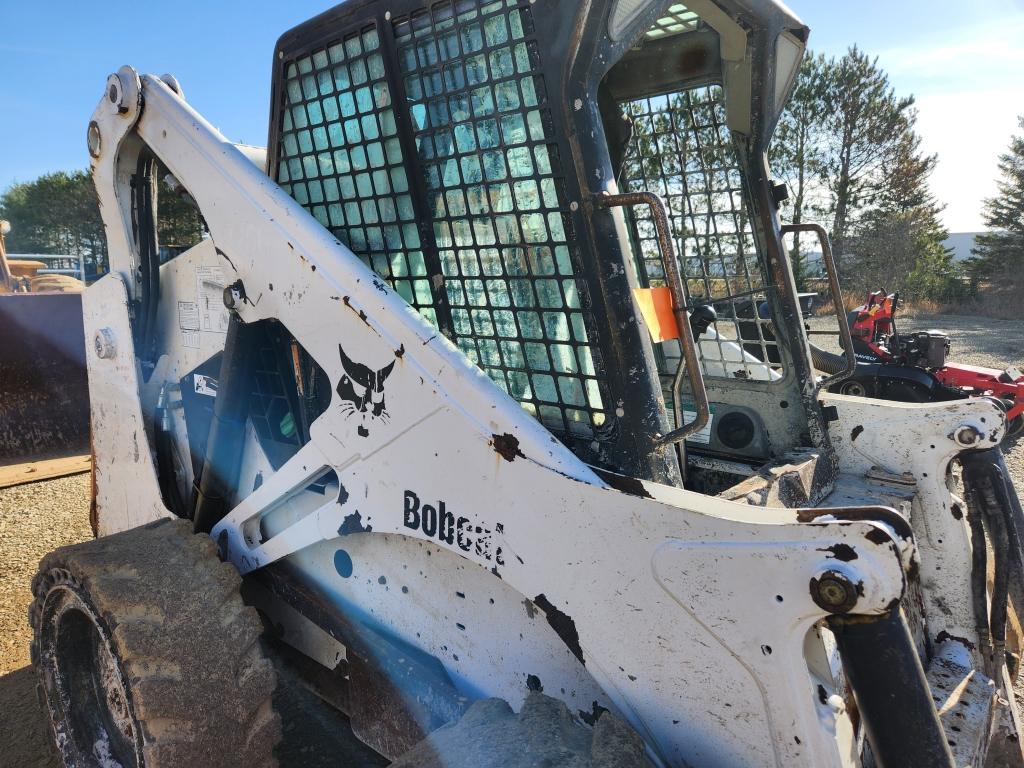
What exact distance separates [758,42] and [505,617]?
5.93ft

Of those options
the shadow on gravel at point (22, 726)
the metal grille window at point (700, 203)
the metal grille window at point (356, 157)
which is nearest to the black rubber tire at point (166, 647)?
the shadow on gravel at point (22, 726)

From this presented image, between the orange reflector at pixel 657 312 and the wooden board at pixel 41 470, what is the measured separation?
547 centimetres

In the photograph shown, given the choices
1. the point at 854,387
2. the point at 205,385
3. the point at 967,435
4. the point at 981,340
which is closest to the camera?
the point at 967,435

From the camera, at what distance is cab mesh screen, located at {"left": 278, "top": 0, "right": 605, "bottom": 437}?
1686 millimetres

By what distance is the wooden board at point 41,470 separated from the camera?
17.9ft

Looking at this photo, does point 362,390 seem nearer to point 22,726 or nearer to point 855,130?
point 22,726

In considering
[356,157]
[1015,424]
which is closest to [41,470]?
[356,157]

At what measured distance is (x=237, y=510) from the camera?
90.7 inches

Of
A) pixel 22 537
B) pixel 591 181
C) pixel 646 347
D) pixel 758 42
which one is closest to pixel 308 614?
pixel 646 347

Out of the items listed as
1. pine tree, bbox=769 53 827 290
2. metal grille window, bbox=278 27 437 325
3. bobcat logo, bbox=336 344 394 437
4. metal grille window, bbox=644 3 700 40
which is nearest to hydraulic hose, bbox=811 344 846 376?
metal grille window, bbox=644 3 700 40

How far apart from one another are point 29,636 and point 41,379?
2.99 metres

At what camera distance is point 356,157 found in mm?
2045

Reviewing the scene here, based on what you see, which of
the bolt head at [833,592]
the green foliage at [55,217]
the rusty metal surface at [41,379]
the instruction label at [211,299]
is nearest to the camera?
the bolt head at [833,592]

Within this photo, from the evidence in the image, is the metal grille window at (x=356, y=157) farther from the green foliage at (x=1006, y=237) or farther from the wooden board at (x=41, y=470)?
the green foliage at (x=1006, y=237)
